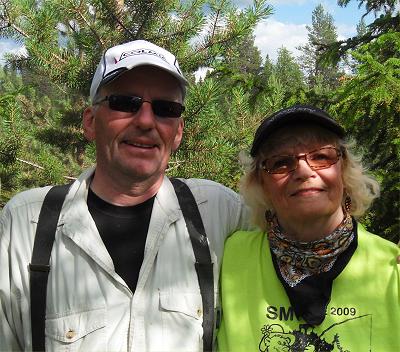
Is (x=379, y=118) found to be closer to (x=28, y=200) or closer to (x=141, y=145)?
(x=141, y=145)

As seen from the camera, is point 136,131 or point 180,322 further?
point 136,131

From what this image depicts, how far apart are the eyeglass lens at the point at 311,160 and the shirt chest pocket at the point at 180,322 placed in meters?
0.67

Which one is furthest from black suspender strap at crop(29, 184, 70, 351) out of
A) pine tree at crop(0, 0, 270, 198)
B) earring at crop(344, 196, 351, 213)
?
pine tree at crop(0, 0, 270, 198)

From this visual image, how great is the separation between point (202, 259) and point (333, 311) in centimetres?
58

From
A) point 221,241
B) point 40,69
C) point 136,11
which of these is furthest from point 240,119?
point 221,241

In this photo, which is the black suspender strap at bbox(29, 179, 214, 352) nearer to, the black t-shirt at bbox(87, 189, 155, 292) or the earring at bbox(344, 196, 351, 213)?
the black t-shirt at bbox(87, 189, 155, 292)

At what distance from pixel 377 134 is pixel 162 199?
2.57m

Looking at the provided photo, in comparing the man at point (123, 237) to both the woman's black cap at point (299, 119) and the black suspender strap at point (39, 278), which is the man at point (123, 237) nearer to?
the black suspender strap at point (39, 278)

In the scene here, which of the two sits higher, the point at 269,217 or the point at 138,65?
the point at 138,65

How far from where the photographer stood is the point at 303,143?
2104 mm

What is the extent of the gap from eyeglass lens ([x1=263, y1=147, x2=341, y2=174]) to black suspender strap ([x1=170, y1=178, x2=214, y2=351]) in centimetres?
43

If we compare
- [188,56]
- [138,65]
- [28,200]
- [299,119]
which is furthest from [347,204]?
[188,56]

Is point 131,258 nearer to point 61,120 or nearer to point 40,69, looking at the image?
point 40,69

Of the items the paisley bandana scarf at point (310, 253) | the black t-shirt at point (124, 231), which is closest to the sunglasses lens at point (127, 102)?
the black t-shirt at point (124, 231)
